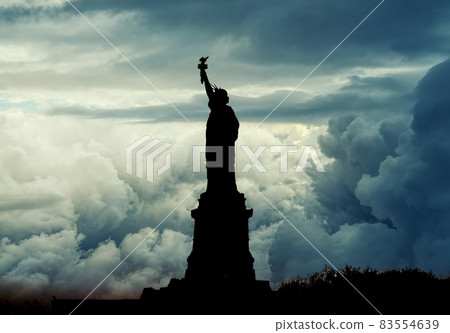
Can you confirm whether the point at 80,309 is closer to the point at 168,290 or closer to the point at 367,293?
the point at 168,290

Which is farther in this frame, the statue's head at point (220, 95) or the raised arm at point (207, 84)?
the statue's head at point (220, 95)

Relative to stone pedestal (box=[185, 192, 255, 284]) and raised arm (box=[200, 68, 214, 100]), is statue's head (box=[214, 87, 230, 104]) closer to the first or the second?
raised arm (box=[200, 68, 214, 100])

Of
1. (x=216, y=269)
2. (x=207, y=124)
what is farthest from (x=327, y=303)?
(x=207, y=124)

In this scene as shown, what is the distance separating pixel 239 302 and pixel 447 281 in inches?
440

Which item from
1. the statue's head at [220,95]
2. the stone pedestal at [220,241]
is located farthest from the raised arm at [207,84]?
the stone pedestal at [220,241]

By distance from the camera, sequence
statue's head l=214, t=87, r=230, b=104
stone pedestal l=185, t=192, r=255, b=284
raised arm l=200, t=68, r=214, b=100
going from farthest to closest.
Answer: statue's head l=214, t=87, r=230, b=104 < raised arm l=200, t=68, r=214, b=100 < stone pedestal l=185, t=192, r=255, b=284

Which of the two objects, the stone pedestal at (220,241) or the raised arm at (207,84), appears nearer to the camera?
the stone pedestal at (220,241)

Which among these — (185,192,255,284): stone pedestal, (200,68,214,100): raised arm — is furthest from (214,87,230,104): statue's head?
(185,192,255,284): stone pedestal

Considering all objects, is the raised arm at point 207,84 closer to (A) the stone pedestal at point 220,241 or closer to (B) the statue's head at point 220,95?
(B) the statue's head at point 220,95

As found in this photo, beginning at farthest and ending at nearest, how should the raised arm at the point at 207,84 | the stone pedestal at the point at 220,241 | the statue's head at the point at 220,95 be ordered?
the statue's head at the point at 220,95
the raised arm at the point at 207,84
the stone pedestal at the point at 220,241

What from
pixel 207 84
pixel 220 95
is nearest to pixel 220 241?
pixel 220 95

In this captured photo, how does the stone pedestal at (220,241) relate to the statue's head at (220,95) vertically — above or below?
below

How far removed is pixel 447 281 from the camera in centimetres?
2950

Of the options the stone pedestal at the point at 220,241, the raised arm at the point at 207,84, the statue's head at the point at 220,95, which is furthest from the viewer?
the statue's head at the point at 220,95
